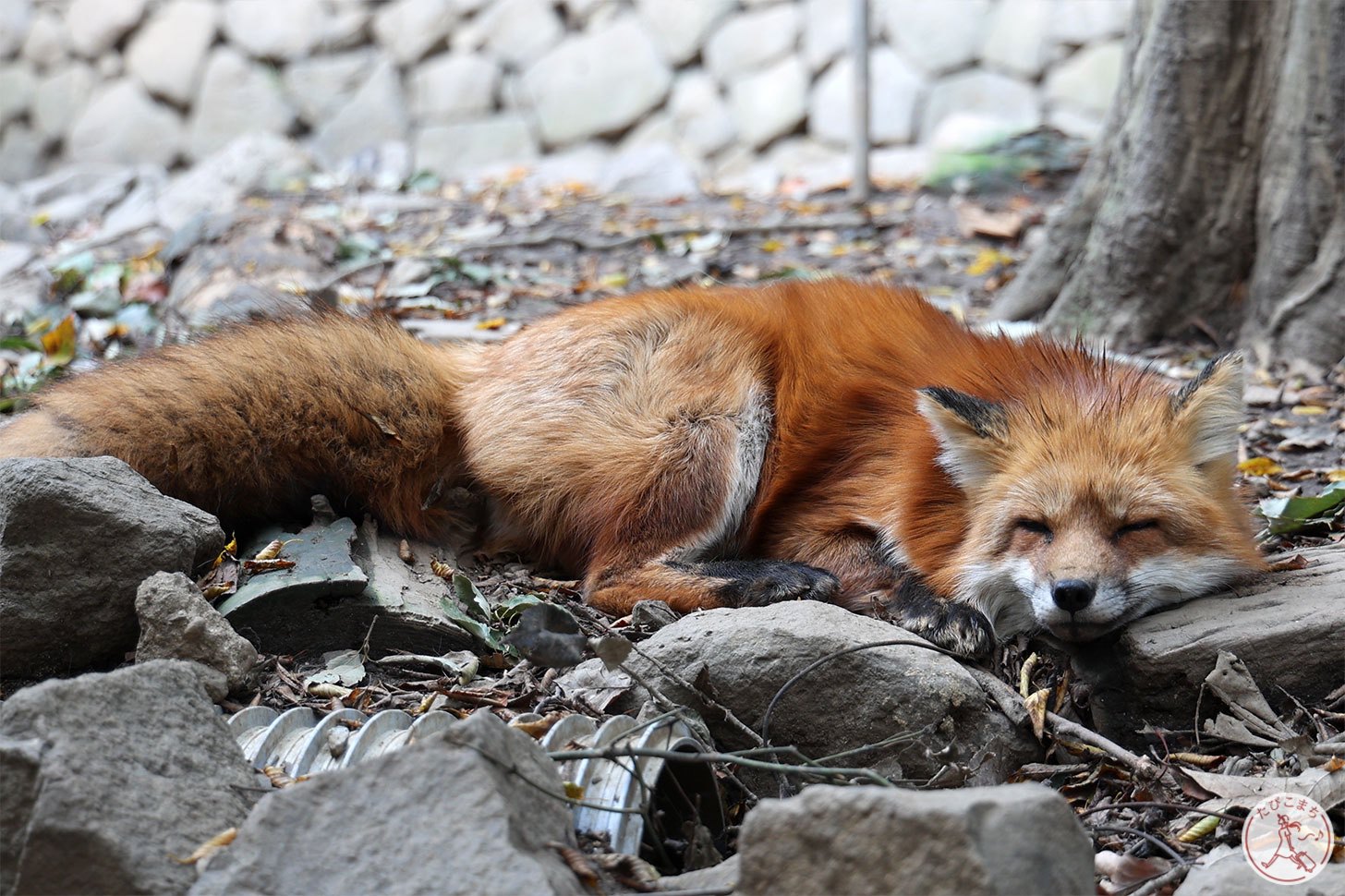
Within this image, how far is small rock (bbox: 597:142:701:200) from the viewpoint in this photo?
13305mm

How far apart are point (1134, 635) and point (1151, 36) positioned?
449cm

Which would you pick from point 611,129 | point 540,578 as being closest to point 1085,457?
point 540,578

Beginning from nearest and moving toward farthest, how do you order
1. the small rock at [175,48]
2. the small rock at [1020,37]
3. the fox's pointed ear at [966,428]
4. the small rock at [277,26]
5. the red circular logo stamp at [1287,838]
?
the red circular logo stamp at [1287,838], the fox's pointed ear at [966,428], the small rock at [1020,37], the small rock at [277,26], the small rock at [175,48]

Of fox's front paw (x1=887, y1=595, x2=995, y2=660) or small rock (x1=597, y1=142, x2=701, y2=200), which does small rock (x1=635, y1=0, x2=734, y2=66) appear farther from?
fox's front paw (x1=887, y1=595, x2=995, y2=660)

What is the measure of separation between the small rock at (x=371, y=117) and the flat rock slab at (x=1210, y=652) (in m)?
13.7

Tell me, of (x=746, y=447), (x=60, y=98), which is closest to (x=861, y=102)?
(x=746, y=447)

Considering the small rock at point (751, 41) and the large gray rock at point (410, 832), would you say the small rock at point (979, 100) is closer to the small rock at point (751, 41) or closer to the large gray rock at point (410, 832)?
the small rock at point (751, 41)

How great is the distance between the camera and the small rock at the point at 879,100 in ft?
47.1

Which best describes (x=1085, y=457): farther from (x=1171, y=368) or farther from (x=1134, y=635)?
(x=1171, y=368)

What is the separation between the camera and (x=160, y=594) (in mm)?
3672

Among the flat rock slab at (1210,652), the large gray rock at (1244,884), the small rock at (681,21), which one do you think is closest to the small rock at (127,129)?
the small rock at (681,21)

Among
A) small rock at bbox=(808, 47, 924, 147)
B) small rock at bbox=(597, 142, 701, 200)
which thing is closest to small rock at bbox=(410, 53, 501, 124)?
small rock at bbox=(597, 142, 701, 200)

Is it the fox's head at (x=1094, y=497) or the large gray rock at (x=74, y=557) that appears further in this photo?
the fox's head at (x=1094, y=497)

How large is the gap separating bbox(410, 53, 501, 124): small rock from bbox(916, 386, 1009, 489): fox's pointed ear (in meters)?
12.6
